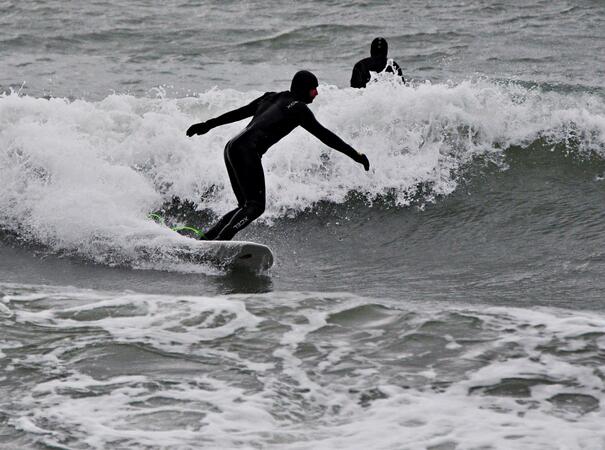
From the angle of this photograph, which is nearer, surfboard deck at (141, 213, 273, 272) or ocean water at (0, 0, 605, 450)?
ocean water at (0, 0, 605, 450)

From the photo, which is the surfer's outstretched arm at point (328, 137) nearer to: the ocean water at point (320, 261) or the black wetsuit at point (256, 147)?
the black wetsuit at point (256, 147)

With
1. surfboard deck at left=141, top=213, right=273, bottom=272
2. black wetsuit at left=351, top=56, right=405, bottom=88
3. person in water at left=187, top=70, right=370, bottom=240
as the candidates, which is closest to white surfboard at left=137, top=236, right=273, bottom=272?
surfboard deck at left=141, top=213, right=273, bottom=272

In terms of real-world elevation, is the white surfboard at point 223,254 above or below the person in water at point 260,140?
below

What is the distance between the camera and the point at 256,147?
8016 millimetres

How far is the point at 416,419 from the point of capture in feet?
16.4

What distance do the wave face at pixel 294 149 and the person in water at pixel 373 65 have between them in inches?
6.1

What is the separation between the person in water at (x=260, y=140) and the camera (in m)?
7.86

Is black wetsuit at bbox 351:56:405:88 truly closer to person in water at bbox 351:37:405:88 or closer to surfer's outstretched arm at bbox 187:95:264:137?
person in water at bbox 351:37:405:88

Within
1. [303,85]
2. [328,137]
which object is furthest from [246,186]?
[303,85]

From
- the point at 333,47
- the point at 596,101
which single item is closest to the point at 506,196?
the point at 596,101

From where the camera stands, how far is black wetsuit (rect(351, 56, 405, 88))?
11.5m

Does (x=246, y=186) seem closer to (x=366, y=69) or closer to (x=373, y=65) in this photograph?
(x=366, y=69)

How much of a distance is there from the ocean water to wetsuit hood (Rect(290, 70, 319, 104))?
1.45m

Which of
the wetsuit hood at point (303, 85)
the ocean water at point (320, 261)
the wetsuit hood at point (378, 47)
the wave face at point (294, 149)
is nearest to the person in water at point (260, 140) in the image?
the wetsuit hood at point (303, 85)
